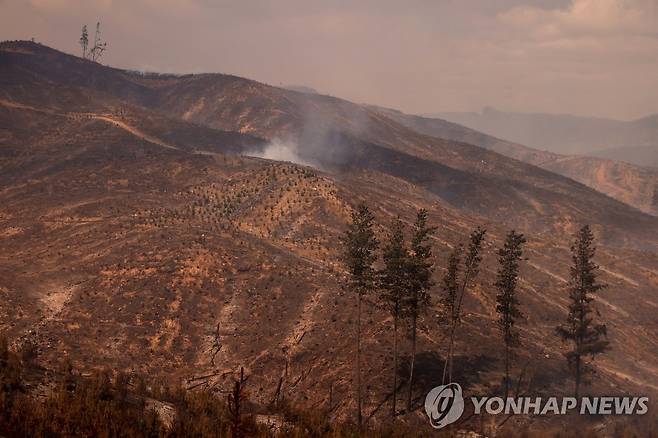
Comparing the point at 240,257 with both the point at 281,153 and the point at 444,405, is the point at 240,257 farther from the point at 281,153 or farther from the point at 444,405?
the point at 281,153

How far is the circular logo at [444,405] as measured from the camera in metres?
29.1

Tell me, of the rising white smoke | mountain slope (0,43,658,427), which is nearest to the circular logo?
mountain slope (0,43,658,427)

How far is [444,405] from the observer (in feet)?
101

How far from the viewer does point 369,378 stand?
33.0 m

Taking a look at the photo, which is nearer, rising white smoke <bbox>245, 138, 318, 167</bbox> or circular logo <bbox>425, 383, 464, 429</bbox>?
circular logo <bbox>425, 383, 464, 429</bbox>

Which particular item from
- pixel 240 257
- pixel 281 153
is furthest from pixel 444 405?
pixel 281 153

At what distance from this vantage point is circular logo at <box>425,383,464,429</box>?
2908 cm

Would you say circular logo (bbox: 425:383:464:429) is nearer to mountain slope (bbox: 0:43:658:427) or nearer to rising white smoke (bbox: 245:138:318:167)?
mountain slope (bbox: 0:43:658:427)

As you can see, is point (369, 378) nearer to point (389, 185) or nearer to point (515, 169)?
point (389, 185)

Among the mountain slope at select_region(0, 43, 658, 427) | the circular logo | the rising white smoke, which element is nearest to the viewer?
the circular logo

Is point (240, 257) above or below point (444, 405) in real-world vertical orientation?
above

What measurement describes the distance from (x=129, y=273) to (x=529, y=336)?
41.2m

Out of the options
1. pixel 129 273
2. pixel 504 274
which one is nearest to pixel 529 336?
pixel 504 274

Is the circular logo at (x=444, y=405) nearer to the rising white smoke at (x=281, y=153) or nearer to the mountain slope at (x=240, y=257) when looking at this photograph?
the mountain slope at (x=240, y=257)
